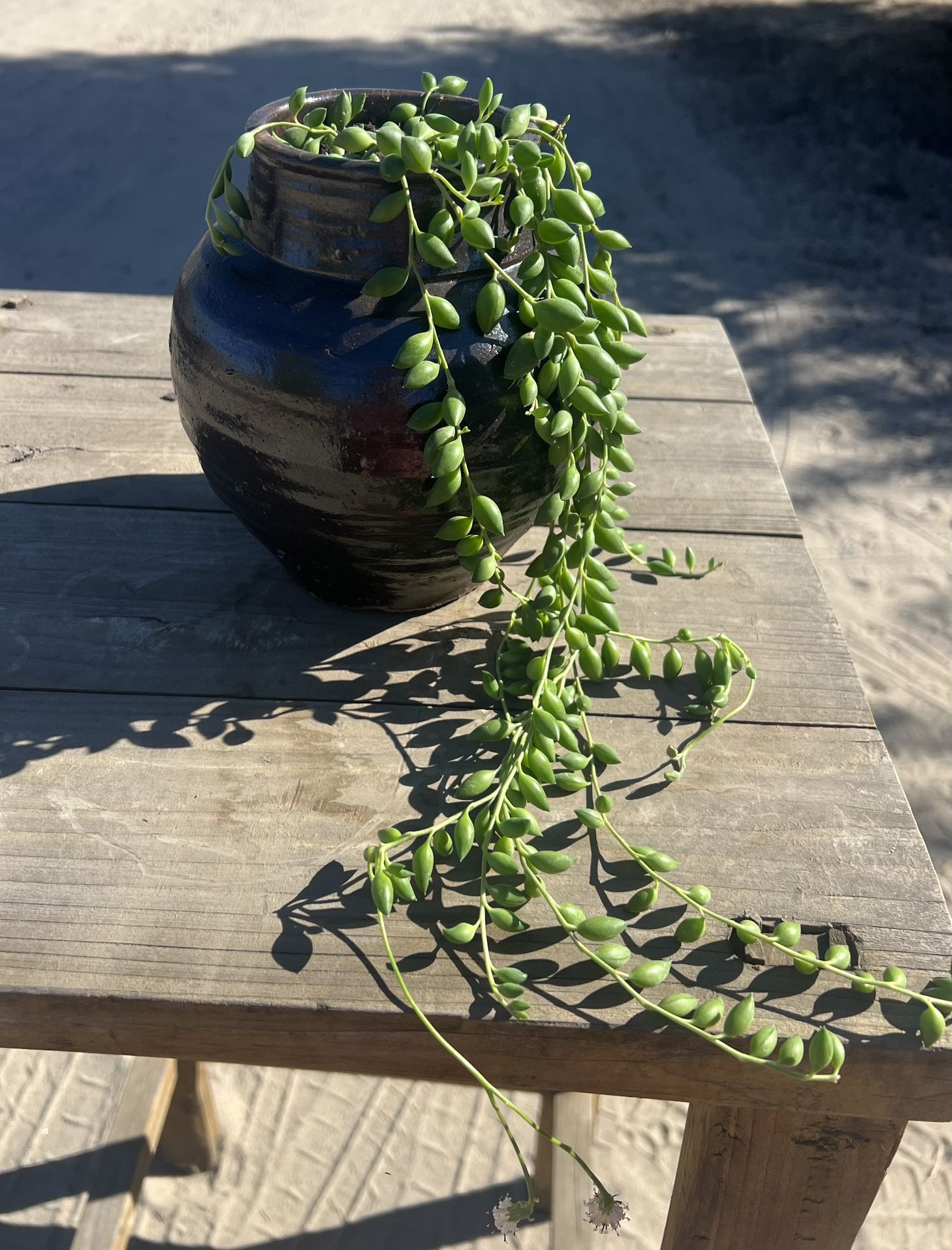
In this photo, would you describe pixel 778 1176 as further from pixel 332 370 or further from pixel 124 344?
pixel 124 344

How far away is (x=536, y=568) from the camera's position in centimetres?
85

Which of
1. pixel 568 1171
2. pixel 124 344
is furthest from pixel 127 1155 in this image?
pixel 124 344

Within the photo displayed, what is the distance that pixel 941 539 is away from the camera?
2.45 meters

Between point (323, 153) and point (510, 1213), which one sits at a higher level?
point (323, 153)

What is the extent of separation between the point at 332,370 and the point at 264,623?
0.27 meters

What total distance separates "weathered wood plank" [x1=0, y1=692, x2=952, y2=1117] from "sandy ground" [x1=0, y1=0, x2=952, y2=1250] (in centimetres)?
82

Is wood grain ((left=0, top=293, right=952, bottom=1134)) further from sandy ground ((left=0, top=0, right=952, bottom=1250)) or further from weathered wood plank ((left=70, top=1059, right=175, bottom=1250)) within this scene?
sandy ground ((left=0, top=0, right=952, bottom=1250))

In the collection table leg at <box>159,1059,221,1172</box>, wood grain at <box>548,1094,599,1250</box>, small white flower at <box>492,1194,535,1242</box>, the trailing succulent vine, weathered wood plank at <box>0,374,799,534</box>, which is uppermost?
the trailing succulent vine

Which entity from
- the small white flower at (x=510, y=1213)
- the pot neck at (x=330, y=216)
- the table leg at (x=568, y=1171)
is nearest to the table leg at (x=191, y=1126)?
the table leg at (x=568, y=1171)

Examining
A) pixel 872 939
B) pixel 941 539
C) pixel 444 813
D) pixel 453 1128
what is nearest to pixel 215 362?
pixel 444 813

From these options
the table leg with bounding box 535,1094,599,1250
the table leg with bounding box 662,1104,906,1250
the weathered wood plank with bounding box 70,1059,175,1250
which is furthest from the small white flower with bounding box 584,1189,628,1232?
the weathered wood plank with bounding box 70,1059,175,1250

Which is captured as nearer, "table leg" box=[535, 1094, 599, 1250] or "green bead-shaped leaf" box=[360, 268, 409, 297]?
"green bead-shaped leaf" box=[360, 268, 409, 297]

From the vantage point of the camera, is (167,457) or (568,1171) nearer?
(167,457)

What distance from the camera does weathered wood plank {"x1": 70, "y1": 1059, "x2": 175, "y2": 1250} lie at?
1229 mm
